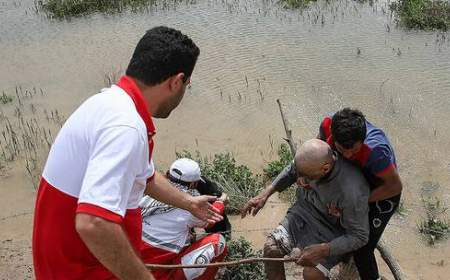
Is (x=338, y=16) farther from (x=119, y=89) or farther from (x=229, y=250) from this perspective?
(x=119, y=89)

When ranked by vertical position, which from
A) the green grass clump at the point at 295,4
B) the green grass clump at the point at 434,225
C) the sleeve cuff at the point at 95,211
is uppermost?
the sleeve cuff at the point at 95,211

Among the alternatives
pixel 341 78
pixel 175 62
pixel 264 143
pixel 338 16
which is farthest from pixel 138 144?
pixel 338 16

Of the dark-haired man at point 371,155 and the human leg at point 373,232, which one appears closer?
the dark-haired man at point 371,155

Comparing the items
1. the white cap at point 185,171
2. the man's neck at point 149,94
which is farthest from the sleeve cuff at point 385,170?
the man's neck at point 149,94

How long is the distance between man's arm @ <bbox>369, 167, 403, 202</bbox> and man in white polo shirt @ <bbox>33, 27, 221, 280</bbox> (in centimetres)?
158

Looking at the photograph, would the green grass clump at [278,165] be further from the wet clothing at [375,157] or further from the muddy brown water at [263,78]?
the wet clothing at [375,157]

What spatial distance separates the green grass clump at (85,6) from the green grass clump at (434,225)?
21.5ft

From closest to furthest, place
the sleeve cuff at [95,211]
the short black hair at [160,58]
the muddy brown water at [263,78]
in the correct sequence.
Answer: the sleeve cuff at [95,211]
the short black hair at [160,58]
the muddy brown water at [263,78]

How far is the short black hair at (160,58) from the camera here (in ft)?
7.47

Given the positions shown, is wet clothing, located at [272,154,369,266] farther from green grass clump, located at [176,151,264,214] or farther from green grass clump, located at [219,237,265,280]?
green grass clump, located at [176,151,264,214]

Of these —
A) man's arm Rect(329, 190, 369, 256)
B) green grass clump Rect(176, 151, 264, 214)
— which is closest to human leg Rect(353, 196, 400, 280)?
man's arm Rect(329, 190, 369, 256)

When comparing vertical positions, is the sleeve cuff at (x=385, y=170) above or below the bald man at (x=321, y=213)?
above

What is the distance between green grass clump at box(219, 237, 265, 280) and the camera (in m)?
4.24

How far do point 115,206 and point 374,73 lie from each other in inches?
257
